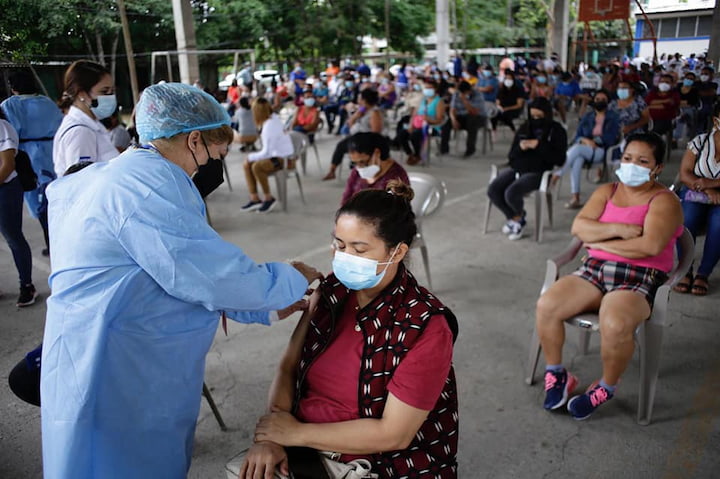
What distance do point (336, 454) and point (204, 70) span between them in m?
4.01

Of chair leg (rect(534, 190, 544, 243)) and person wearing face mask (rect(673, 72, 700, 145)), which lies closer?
person wearing face mask (rect(673, 72, 700, 145))

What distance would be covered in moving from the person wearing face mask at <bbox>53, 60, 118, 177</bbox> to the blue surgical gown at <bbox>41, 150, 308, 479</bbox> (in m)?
1.53

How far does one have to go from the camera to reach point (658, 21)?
11.8 ft

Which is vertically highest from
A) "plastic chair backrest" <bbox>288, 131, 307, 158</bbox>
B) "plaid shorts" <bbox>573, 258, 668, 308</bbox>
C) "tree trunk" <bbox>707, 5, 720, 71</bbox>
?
"tree trunk" <bbox>707, 5, 720, 71</bbox>

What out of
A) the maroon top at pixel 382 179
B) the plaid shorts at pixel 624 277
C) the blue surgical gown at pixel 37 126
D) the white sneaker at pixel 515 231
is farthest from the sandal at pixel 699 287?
the blue surgical gown at pixel 37 126

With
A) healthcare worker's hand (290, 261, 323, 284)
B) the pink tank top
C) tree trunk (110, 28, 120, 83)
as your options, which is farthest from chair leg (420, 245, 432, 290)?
tree trunk (110, 28, 120, 83)

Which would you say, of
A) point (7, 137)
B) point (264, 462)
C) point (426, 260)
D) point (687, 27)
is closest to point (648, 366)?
point (426, 260)

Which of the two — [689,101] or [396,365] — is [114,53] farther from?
[689,101]

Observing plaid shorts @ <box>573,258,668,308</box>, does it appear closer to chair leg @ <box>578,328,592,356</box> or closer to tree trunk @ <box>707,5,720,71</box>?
chair leg @ <box>578,328,592,356</box>

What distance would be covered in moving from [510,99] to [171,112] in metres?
8.14

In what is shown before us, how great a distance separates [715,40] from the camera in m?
3.29

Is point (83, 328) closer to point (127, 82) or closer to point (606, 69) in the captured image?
point (127, 82)

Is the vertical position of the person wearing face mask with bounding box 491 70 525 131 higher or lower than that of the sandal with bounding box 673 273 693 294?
higher

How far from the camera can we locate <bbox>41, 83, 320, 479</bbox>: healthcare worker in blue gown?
1374 mm
